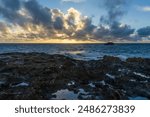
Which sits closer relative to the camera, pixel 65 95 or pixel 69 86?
pixel 65 95

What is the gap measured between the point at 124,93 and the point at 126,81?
13.4 ft

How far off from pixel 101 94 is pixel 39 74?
8.22m

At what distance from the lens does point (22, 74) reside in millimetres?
23109

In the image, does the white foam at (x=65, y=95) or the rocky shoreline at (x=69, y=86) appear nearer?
the white foam at (x=65, y=95)

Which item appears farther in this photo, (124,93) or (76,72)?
(76,72)

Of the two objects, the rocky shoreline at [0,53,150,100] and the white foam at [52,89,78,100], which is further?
the rocky shoreline at [0,53,150,100]

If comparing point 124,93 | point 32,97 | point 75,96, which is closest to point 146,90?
point 124,93

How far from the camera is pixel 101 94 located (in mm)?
16438

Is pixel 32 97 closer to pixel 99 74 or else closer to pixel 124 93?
pixel 124 93

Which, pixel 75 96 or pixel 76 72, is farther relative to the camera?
pixel 76 72

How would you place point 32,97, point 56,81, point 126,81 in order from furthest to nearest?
point 126,81 < point 56,81 < point 32,97

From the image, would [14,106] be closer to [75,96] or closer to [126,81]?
[75,96]

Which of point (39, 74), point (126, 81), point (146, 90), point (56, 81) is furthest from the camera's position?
point (39, 74)

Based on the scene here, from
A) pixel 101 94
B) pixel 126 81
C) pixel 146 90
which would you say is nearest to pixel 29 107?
pixel 101 94
